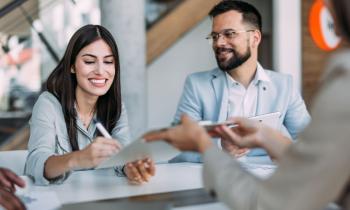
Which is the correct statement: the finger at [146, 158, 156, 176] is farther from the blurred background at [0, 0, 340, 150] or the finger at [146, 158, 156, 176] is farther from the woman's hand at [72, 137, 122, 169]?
the blurred background at [0, 0, 340, 150]

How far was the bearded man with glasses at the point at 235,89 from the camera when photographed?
278 centimetres

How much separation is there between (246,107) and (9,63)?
390 cm

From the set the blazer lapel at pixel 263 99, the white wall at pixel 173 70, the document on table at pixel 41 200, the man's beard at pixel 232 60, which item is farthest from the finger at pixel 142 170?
the white wall at pixel 173 70

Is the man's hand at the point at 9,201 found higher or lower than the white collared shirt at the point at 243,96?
lower

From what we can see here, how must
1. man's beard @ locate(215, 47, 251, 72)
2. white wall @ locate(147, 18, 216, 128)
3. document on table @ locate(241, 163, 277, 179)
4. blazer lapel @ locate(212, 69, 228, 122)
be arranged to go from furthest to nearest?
white wall @ locate(147, 18, 216, 128), man's beard @ locate(215, 47, 251, 72), blazer lapel @ locate(212, 69, 228, 122), document on table @ locate(241, 163, 277, 179)

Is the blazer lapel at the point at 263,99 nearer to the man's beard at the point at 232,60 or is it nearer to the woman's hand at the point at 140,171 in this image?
the man's beard at the point at 232,60

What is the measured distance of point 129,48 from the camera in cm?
408

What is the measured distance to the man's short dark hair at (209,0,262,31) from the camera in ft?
9.75

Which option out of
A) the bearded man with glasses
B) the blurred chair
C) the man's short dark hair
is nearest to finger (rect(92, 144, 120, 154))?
the blurred chair

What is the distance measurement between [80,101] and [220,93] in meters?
0.83

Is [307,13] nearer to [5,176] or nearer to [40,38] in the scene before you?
[40,38]

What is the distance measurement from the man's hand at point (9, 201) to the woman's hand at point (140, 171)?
20.8 inches

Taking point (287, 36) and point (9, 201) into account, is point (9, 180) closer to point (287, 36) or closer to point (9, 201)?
point (9, 201)

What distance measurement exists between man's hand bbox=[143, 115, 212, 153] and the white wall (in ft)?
19.1
